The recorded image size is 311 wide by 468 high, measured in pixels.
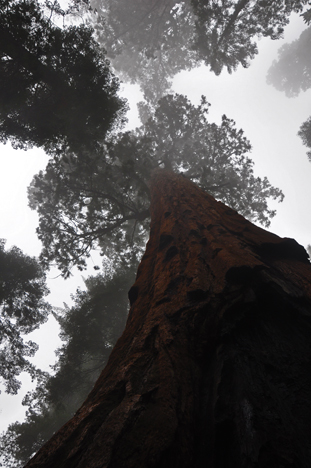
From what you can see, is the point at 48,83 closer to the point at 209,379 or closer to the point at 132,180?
the point at 132,180

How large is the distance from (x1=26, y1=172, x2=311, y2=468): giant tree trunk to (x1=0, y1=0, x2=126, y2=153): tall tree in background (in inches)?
280

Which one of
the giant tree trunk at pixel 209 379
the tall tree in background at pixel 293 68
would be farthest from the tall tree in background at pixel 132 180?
the tall tree in background at pixel 293 68

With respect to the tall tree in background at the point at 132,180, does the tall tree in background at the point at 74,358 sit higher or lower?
lower

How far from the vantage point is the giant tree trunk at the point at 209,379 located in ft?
3.99

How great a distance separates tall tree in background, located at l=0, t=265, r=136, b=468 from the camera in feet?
34.4

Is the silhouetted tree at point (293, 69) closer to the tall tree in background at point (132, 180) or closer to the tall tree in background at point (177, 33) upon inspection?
the tall tree in background at point (177, 33)

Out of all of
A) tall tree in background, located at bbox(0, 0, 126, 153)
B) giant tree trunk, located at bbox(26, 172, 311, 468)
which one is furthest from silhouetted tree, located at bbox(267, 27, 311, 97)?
giant tree trunk, located at bbox(26, 172, 311, 468)

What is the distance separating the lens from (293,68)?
151 ft

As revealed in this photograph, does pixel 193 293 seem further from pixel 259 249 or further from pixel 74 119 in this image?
pixel 74 119

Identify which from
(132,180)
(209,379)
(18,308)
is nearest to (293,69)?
(132,180)

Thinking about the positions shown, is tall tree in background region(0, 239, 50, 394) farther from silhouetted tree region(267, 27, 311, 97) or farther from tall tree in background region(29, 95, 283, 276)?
silhouetted tree region(267, 27, 311, 97)

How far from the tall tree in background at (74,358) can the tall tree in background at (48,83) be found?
659 centimetres

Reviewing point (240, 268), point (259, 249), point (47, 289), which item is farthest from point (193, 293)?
point (47, 289)

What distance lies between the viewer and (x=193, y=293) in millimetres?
2182
